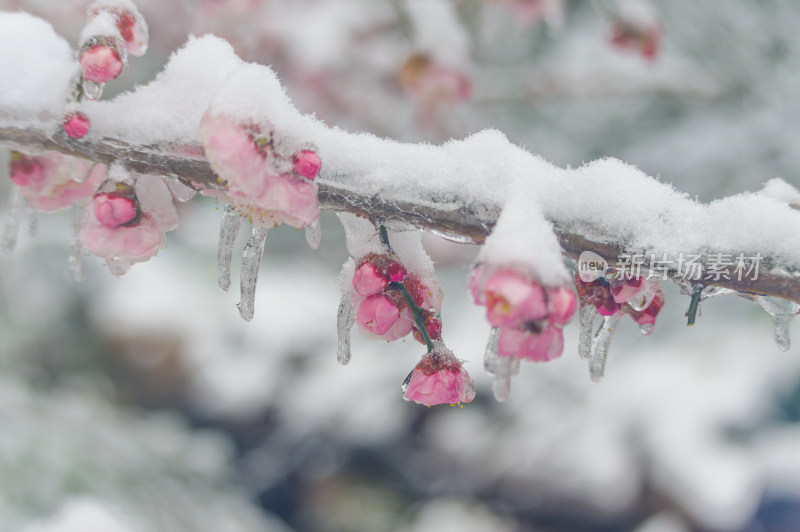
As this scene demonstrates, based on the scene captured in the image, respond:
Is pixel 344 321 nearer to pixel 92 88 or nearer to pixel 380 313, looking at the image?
pixel 380 313

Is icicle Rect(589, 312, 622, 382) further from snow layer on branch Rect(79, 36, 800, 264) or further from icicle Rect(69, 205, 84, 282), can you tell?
icicle Rect(69, 205, 84, 282)

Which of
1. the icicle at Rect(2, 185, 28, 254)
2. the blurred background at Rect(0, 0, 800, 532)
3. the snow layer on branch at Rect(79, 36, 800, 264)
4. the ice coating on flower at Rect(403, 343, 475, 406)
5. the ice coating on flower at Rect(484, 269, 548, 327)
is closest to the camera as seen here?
the ice coating on flower at Rect(484, 269, 548, 327)

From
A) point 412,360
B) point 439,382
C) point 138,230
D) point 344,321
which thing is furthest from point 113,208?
point 412,360

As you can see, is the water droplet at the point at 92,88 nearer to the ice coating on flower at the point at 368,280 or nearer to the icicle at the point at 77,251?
the icicle at the point at 77,251

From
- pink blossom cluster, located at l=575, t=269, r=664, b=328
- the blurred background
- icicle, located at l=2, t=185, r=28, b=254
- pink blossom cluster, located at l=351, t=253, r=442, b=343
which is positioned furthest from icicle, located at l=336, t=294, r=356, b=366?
the blurred background

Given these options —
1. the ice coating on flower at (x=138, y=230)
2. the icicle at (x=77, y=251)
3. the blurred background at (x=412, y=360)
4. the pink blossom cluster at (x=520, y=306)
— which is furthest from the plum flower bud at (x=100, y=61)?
the blurred background at (x=412, y=360)

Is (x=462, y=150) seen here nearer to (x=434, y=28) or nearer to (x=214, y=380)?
(x=434, y=28)
